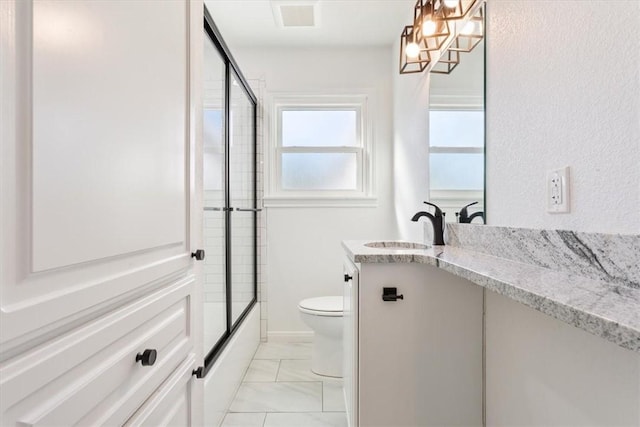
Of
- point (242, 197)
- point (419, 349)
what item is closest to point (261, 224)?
point (242, 197)

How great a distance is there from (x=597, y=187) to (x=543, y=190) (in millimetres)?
207

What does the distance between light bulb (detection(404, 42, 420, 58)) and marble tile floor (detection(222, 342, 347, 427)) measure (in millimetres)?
1977

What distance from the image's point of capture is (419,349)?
1396mm

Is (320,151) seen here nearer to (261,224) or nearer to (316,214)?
(316,214)

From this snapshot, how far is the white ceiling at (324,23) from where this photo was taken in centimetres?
245

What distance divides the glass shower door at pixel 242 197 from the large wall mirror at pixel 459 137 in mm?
1248

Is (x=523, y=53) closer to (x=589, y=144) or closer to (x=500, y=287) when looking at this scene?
(x=589, y=144)

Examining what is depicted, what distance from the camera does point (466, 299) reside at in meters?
1.40

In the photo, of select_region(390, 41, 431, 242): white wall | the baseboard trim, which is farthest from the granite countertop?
the baseboard trim

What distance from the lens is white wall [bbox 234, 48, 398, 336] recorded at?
3014mm

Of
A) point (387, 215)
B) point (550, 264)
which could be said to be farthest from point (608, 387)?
point (387, 215)

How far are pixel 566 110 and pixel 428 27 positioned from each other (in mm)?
1060

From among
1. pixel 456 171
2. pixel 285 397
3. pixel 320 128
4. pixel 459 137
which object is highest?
pixel 320 128

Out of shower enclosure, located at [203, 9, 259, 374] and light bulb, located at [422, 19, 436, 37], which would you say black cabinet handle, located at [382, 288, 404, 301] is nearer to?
shower enclosure, located at [203, 9, 259, 374]
